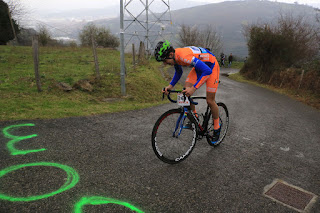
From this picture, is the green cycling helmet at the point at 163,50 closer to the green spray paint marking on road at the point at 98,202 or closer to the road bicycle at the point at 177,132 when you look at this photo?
the road bicycle at the point at 177,132

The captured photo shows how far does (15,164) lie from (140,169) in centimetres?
194

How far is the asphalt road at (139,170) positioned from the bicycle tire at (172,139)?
0.18 metres

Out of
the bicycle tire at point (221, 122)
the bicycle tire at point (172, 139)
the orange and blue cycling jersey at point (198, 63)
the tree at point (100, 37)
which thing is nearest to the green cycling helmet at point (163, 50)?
the orange and blue cycling jersey at point (198, 63)

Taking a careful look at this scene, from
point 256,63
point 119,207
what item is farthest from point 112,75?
point 256,63

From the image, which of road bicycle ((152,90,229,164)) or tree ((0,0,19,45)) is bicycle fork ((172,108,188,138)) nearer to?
road bicycle ((152,90,229,164))

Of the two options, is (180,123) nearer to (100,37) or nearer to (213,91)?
(213,91)

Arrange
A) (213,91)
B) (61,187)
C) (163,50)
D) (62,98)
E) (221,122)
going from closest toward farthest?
(61,187), (163,50), (213,91), (221,122), (62,98)

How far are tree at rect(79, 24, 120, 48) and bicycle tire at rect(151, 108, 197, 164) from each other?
53.8 meters

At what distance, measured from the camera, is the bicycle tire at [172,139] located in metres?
3.61

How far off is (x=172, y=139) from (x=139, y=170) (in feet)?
2.66

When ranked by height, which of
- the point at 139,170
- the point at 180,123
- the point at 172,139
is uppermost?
the point at 180,123

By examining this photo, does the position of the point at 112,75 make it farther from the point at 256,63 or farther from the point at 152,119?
the point at 256,63

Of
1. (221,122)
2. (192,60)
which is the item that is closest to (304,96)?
(221,122)

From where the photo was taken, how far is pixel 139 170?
137 inches
